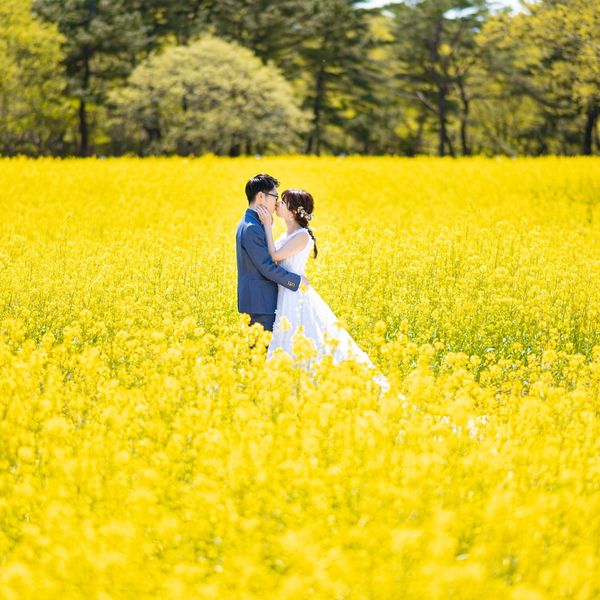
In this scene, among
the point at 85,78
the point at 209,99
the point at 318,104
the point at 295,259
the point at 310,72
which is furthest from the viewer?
the point at 310,72

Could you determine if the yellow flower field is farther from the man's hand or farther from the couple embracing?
the man's hand

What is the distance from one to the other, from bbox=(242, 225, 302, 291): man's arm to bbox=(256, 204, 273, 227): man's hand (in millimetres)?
79

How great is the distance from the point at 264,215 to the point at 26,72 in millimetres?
37304

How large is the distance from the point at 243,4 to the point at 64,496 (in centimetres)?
4416

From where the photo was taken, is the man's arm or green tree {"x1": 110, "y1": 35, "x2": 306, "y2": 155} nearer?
the man's arm

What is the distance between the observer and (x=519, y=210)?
1591 centimetres

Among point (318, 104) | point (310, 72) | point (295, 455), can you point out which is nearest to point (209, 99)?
point (318, 104)

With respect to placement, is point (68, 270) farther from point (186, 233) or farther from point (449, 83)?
point (449, 83)

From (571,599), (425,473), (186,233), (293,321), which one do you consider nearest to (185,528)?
(425,473)

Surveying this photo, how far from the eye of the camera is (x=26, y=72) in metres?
39.5

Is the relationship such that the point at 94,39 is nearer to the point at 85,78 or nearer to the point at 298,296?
the point at 85,78

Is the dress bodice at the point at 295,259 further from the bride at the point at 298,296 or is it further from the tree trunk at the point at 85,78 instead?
the tree trunk at the point at 85,78

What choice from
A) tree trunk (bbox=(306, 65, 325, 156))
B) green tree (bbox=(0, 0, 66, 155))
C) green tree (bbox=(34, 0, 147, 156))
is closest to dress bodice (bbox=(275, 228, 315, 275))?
green tree (bbox=(0, 0, 66, 155))

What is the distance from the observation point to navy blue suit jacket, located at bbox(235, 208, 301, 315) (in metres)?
6.11
